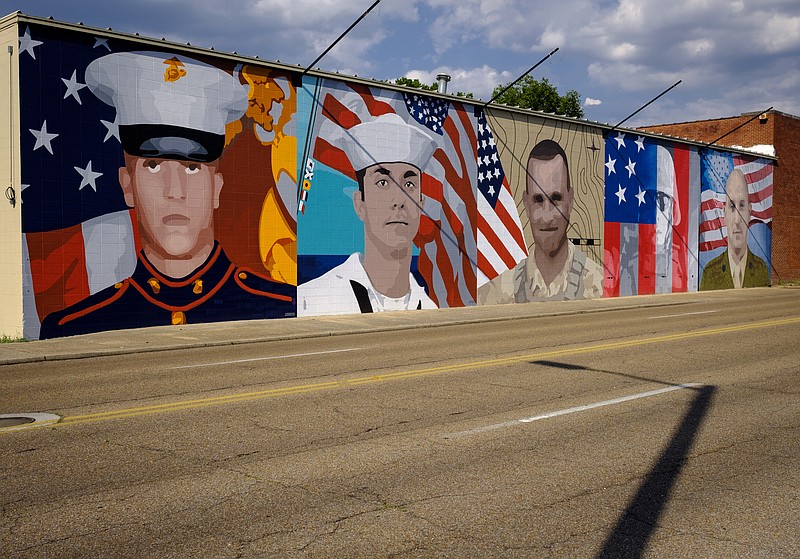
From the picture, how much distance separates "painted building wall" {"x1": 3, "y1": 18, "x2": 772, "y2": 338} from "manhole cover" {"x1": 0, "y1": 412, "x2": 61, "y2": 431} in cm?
999

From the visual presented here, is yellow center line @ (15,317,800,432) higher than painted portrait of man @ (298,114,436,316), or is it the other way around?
painted portrait of man @ (298,114,436,316)

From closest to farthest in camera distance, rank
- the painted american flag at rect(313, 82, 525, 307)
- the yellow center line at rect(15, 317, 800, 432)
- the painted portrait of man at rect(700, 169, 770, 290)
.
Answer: the yellow center line at rect(15, 317, 800, 432) < the painted american flag at rect(313, 82, 525, 307) < the painted portrait of man at rect(700, 169, 770, 290)

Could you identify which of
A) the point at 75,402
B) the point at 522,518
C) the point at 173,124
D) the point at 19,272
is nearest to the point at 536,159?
the point at 173,124

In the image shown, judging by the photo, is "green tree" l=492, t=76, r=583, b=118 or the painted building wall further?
"green tree" l=492, t=76, r=583, b=118

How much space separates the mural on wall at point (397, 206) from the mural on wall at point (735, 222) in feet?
48.3

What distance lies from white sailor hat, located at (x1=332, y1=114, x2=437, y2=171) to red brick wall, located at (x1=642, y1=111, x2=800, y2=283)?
25405 millimetres

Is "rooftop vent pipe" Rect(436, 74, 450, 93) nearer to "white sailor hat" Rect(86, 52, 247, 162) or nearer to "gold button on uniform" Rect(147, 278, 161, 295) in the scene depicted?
"white sailor hat" Rect(86, 52, 247, 162)

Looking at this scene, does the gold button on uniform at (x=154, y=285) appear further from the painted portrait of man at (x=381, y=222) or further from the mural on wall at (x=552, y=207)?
the mural on wall at (x=552, y=207)

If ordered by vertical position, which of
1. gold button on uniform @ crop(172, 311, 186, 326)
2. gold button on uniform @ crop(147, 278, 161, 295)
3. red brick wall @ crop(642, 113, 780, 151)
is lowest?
gold button on uniform @ crop(172, 311, 186, 326)

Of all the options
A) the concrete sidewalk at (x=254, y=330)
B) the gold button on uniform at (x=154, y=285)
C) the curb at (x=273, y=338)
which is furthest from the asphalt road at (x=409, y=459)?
the gold button on uniform at (x=154, y=285)

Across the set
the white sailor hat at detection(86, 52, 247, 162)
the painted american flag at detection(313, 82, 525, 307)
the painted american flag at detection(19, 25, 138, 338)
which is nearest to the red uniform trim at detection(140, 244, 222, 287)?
the painted american flag at detection(19, 25, 138, 338)

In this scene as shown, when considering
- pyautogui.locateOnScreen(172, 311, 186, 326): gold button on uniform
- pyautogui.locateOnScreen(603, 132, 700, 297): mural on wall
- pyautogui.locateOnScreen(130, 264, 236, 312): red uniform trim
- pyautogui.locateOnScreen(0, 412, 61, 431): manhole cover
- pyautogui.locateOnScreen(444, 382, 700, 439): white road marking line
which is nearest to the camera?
pyautogui.locateOnScreen(444, 382, 700, 439): white road marking line

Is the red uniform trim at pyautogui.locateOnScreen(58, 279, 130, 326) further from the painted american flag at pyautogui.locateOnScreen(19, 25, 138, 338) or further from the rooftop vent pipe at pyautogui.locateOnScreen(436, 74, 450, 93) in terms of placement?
the rooftop vent pipe at pyautogui.locateOnScreen(436, 74, 450, 93)

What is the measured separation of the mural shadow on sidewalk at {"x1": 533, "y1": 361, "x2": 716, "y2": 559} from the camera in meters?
4.81
